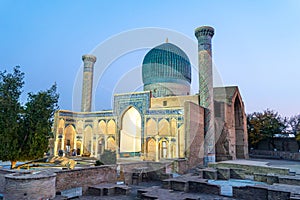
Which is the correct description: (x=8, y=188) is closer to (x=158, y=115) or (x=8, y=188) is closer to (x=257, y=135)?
(x=158, y=115)

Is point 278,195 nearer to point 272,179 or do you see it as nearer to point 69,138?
point 272,179

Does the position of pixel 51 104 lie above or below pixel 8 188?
above

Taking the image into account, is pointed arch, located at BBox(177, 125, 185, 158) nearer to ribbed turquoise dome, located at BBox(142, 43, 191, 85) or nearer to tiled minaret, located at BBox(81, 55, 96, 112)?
ribbed turquoise dome, located at BBox(142, 43, 191, 85)

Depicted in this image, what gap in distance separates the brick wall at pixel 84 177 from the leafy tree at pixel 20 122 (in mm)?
1619

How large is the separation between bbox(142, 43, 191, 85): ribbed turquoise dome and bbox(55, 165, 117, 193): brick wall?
13.3 metres

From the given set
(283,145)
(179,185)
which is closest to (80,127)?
(179,185)

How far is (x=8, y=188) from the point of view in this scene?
4.67 metres

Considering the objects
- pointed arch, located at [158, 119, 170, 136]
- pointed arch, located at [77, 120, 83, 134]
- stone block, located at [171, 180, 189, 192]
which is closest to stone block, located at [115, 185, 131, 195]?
stone block, located at [171, 180, 189, 192]

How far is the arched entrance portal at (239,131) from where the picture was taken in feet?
59.3

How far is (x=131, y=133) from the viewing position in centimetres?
1794

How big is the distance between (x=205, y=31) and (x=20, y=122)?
12.8 m

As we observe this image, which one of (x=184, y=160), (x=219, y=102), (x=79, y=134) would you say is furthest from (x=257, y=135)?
(x=79, y=134)

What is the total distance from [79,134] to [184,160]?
11.4 m

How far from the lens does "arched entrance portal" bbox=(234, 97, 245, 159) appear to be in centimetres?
1809
